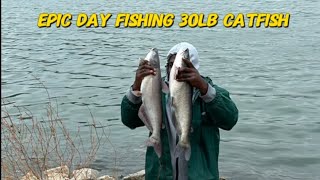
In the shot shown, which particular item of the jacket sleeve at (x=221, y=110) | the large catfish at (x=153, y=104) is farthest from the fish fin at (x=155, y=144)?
the jacket sleeve at (x=221, y=110)

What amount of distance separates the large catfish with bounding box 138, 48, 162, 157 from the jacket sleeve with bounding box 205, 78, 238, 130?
1.34 feet

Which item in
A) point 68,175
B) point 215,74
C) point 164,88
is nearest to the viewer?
point 164,88

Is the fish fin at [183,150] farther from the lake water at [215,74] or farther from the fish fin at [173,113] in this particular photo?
the lake water at [215,74]

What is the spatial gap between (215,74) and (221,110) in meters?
11.1

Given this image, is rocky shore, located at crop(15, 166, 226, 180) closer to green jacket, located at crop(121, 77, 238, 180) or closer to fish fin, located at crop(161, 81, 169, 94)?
green jacket, located at crop(121, 77, 238, 180)

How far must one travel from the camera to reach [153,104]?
14.9 ft

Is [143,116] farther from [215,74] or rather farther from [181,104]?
[215,74]

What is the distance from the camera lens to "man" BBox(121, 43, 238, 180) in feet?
15.2

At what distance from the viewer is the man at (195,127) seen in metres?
4.64
